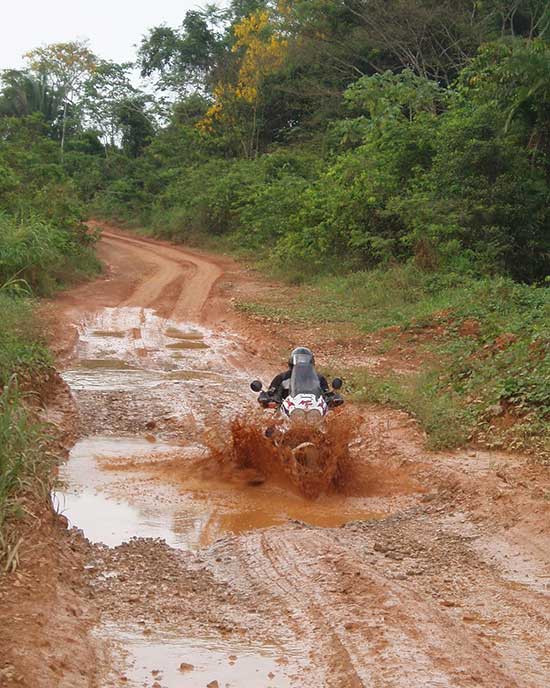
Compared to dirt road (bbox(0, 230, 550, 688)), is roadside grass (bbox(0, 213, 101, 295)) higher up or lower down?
higher up

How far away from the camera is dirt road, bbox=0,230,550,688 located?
15.6 feet

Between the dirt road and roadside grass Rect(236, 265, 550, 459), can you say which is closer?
the dirt road

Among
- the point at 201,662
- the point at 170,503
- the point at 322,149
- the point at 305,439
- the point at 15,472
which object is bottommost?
the point at 170,503

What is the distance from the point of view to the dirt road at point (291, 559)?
477cm

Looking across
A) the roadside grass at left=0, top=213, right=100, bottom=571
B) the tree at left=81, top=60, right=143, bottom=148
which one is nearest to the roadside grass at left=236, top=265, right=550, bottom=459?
the roadside grass at left=0, top=213, right=100, bottom=571

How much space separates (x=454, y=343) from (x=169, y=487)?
621 centimetres

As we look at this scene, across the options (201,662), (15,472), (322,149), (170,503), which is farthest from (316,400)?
(322,149)

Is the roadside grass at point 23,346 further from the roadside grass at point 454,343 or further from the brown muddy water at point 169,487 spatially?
the roadside grass at point 454,343

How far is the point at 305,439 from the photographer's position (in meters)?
8.39

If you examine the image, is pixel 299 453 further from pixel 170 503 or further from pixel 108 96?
pixel 108 96

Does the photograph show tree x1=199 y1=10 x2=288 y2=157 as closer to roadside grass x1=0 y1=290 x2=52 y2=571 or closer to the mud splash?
the mud splash

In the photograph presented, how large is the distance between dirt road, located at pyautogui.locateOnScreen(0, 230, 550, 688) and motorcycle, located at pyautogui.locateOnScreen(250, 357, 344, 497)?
0.68 ft

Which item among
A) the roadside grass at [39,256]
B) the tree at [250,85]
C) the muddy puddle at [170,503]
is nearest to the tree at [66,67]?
the tree at [250,85]

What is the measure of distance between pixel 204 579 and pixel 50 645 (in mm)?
1632
